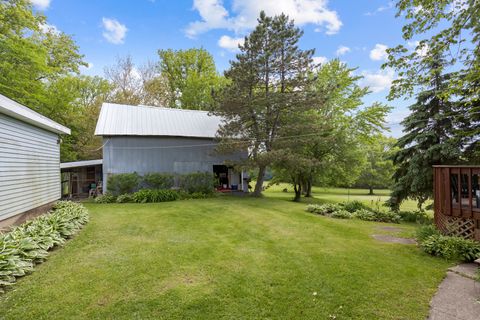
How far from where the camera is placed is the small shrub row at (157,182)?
13.0 meters

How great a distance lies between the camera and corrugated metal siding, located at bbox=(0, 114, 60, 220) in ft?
20.6

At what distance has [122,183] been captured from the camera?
1296cm

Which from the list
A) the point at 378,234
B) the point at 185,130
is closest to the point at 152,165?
the point at 185,130

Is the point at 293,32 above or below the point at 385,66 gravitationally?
above

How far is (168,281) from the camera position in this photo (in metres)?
3.95

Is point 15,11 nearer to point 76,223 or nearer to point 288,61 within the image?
point 76,223

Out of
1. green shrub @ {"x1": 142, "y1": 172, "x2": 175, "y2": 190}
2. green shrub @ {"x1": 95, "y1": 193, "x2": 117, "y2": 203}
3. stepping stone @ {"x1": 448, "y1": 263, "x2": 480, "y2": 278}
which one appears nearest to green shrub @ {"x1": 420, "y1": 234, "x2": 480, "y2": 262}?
stepping stone @ {"x1": 448, "y1": 263, "x2": 480, "y2": 278}

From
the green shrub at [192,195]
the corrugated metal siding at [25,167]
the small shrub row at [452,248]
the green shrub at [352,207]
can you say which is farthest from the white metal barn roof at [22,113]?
the green shrub at [352,207]

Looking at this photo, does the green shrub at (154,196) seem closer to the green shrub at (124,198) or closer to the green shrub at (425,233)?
the green shrub at (124,198)

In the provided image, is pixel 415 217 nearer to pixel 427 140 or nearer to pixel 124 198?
pixel 427 140

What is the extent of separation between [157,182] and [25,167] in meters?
6.65

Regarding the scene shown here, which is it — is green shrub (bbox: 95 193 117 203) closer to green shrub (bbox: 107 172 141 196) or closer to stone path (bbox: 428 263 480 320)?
green shrub (bbox: 107 172 141 196)

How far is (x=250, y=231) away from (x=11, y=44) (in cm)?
1519

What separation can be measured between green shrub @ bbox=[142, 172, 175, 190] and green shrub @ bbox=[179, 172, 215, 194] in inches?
28.4
